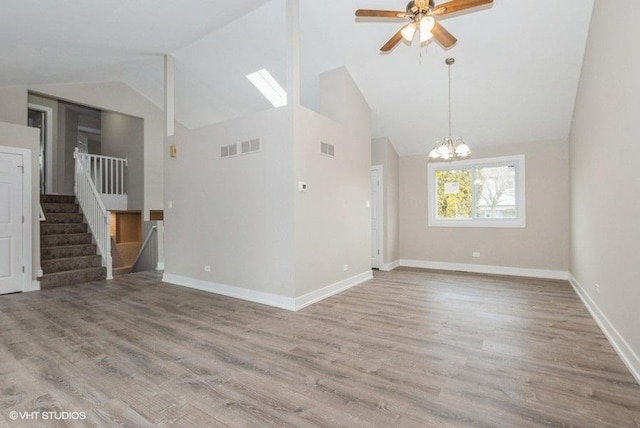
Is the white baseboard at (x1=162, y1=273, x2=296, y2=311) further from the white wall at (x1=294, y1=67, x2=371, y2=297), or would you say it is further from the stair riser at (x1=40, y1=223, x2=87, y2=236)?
the stair riser at (x1=40, y1=223, x2=87, y2=236)

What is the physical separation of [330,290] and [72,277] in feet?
14.5

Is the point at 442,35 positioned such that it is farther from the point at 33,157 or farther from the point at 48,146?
the point at 48,146

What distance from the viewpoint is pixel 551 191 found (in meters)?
5.68

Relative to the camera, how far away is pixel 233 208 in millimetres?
4488

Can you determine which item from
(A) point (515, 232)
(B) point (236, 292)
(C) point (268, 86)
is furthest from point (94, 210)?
(A) point (515, 232)

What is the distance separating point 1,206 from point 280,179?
4.20 m

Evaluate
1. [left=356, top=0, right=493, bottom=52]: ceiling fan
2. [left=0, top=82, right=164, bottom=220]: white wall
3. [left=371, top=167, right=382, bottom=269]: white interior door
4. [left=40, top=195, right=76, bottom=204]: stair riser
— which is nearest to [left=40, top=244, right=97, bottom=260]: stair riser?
[left=40, top=195, right=76, bottom=204]: stair riser

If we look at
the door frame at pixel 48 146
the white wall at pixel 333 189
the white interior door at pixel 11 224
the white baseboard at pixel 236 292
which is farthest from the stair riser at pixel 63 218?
the white wall at pixel 333 189

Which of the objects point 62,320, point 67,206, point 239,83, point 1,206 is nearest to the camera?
point 62,320

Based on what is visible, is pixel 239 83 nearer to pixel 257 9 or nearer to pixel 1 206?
pixel 257 9

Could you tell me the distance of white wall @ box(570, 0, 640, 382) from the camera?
2.34m

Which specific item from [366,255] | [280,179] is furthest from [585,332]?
[280,179]

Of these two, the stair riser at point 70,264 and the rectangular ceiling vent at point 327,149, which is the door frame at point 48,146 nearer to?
the stair riser at point 70,264

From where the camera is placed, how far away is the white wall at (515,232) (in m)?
5.63
